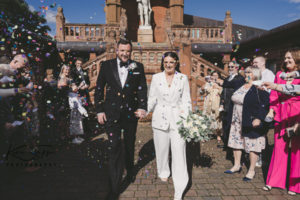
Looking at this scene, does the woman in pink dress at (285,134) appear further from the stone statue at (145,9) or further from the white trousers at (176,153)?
the stone statue at (145,9)

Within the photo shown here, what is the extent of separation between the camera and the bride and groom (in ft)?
11.8

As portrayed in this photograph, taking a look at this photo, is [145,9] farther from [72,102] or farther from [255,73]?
[255,73]

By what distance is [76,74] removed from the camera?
276 inches

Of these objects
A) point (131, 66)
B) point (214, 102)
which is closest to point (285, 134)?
point (214, 102)

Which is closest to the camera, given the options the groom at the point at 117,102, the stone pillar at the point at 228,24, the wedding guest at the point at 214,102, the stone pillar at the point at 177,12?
the groom at the point at 117,102

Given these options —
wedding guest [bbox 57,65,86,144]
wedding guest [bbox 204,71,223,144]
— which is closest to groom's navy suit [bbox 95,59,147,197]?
wedding guest [bbox 57,65,86,144]

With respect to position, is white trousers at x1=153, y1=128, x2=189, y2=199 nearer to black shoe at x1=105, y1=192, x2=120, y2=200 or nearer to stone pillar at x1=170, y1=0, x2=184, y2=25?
black shoe at x1=105, y1=192, x2=120, y2=200

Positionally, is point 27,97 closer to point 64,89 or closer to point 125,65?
point 125,65

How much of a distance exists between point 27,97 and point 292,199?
5456 mm

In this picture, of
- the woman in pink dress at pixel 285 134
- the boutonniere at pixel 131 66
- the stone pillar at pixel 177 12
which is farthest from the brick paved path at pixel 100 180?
the stone pillar at pixel 177 12

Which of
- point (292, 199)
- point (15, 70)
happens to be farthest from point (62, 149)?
point (292, 199)

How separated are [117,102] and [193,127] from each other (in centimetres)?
154

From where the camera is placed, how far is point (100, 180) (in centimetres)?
423

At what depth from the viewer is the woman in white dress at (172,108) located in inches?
139
